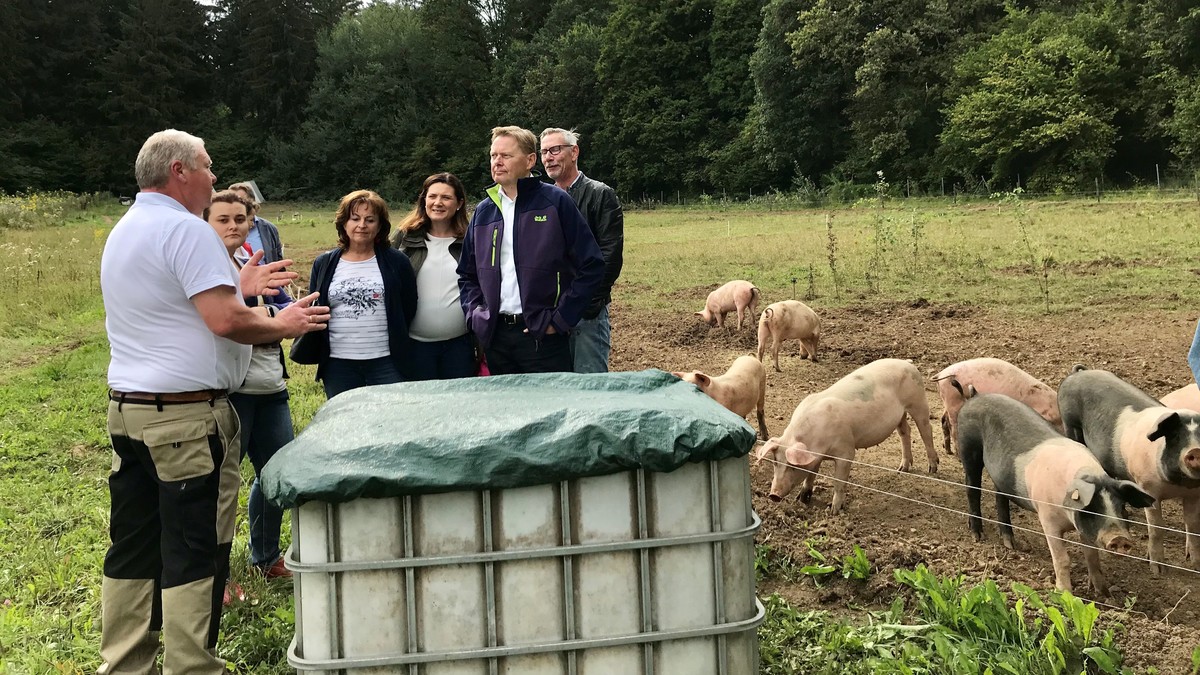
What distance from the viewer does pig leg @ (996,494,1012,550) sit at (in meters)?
5.25

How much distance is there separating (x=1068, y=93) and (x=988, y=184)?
4.89m

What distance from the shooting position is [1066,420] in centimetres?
608

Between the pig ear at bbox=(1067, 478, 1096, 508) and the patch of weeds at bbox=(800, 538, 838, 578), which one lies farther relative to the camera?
the patch of weeds at bbox=(800, 538, 838, 578)

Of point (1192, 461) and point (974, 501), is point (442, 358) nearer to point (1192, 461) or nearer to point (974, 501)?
point (974, 501)

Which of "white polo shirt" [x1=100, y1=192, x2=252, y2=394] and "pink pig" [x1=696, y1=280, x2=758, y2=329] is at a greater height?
"white polo shirt" [x1=100, y1=192, x2=252, y2=394]

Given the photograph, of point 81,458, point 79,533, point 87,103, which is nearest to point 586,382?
point 79,533

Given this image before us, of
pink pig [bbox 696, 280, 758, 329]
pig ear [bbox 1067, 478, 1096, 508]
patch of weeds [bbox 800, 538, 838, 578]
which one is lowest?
patch of weeds [bbox 800, 538, 838, 578]

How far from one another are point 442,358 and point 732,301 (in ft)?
25.5

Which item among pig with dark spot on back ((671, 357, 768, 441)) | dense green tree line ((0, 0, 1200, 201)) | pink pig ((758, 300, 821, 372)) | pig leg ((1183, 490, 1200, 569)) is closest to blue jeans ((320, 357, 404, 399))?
pig with dark spot on back ((671, 357, 768, 441))

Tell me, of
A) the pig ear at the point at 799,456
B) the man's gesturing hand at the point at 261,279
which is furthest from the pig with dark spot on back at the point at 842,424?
the man's gesturing hand at the point at 261,279

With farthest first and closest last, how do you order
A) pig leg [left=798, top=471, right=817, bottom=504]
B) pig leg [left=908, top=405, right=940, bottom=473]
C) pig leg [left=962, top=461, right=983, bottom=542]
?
pig leg [left=908, top=405, right=940, bottom=473] → pig leg [left=798, top=471, right=817, bottom=504] → pig leg [left=962, top=461, right=983, bottom=542]

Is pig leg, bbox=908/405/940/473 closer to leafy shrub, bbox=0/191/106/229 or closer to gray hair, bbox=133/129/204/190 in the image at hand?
gray hair, bbox=133/129/204/190

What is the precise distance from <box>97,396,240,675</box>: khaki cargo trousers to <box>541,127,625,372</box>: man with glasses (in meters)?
2.56

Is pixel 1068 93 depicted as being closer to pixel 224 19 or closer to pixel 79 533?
pixel 79 533
